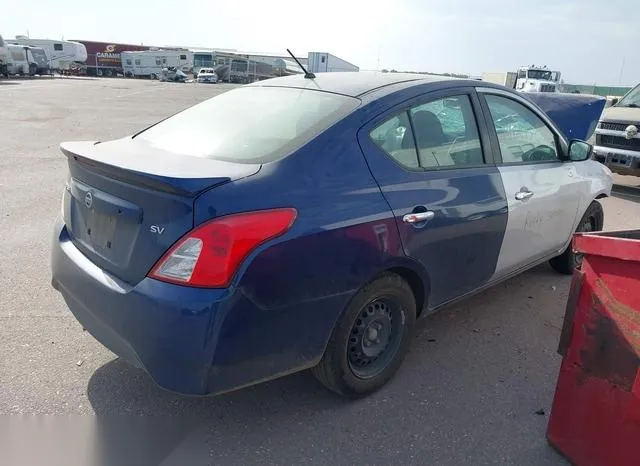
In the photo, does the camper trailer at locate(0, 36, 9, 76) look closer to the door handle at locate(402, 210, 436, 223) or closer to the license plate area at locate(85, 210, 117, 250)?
the license plate area at locate(85, 210, 117, 250)

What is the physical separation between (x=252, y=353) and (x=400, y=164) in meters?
1.28

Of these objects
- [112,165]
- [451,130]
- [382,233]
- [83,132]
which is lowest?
[83,132]

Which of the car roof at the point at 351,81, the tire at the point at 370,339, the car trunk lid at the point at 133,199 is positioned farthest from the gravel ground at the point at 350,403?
the car roof at the point at 351,81

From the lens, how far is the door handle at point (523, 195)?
3.56 m

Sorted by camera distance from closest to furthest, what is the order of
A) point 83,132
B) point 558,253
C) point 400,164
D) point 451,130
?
point 400,164, point 451,130, point 558,253, point 83,132

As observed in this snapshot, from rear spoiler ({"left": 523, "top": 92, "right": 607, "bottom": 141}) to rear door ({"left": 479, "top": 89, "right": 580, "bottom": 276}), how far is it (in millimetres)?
6184

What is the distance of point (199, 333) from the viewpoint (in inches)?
85.0

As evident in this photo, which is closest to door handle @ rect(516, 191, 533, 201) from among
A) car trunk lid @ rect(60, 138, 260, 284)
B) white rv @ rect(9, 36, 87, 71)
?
car trunk lid @ rect(60, 138, 260, 284)

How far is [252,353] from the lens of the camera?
7.55ft

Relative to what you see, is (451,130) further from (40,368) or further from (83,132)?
(83,132)

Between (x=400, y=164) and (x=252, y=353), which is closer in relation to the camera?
(x=252, y=353)

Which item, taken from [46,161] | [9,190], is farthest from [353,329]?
[46,161]

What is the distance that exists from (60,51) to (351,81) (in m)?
71.1

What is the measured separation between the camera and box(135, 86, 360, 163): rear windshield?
105 inches
